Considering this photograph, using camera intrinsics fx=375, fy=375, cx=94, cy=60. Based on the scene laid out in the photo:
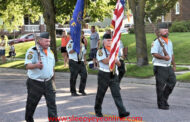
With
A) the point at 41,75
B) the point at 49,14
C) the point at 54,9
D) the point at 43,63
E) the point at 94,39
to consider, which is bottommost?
the point at 41,75

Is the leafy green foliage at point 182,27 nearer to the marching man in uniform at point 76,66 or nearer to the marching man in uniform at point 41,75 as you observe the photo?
the marching man in uniform at point 76,66

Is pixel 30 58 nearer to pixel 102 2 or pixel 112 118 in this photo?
pixel 112 118

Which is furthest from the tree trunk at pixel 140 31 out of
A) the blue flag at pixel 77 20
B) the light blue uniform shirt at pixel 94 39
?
the blue flag at pixel 77 20

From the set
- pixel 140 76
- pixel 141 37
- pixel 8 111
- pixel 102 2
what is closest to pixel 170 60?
pixel 8 111

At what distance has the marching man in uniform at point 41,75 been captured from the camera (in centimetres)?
702

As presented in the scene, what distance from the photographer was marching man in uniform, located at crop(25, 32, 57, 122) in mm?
7023

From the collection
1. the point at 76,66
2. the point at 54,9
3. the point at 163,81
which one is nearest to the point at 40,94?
the point at 163,81

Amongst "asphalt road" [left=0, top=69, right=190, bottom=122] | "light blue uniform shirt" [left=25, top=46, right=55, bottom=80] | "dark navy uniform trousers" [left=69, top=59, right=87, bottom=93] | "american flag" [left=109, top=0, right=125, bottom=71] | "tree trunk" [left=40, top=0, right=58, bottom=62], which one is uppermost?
"tree trunk" [left=40, top=0, right=58, bottom=62]

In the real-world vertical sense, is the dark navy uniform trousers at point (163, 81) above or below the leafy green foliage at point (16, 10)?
below

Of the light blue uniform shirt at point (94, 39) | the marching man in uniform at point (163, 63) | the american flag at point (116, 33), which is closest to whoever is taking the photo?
the american flag at point (116, 33)

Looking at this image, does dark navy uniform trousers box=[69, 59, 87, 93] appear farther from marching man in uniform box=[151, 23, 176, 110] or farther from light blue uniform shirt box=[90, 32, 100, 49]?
light blue uniform shirt box=[90, 32, 100, 49]

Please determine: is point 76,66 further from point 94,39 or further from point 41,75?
point 94,39

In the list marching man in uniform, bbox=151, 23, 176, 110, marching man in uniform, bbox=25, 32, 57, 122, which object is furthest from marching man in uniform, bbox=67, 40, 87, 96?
marching man in uniform, bbox=25, 32, 57, 122

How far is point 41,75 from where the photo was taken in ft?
23.3
